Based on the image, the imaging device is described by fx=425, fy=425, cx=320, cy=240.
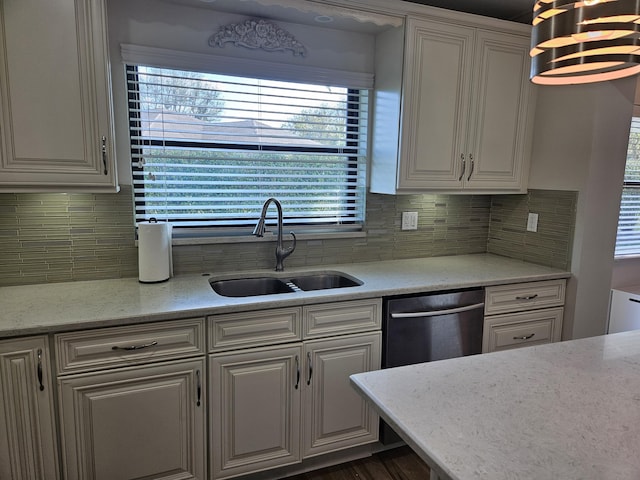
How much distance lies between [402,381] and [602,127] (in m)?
2.09

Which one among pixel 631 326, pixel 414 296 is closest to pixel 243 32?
pixel 414 296

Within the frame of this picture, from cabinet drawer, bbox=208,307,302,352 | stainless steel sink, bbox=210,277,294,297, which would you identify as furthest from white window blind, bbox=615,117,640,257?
cabinet drawer, bbox=208,307,302,352

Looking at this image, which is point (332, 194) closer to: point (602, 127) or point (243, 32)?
point (243, 32)

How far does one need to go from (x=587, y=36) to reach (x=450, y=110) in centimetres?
156

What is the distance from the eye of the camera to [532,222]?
108 inches

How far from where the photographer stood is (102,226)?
2.13 meters

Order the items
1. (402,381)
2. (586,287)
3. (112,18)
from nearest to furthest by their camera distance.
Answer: (402,381) < (112,18) < (586,287)

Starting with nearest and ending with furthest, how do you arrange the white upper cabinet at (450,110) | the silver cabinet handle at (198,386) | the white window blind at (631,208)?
1. the silver cabinet handle at (198,386)
2. the white upper cabinet at (450,110)
3. the white window blind at (631,208)

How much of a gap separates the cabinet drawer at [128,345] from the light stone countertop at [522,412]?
0.88 m

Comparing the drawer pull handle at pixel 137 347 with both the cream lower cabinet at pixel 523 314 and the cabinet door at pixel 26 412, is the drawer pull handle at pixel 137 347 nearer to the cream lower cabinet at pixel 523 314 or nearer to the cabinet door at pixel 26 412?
the cabinet door at pixel 26 412

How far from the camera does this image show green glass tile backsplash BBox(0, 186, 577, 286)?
2014 mm

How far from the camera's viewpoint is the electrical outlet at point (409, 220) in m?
2.79

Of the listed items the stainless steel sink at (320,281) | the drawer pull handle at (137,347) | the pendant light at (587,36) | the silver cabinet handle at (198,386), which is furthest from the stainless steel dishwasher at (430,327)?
the pendant light at (587,36)

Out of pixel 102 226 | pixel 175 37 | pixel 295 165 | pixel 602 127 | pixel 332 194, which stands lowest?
pixel 102 226
